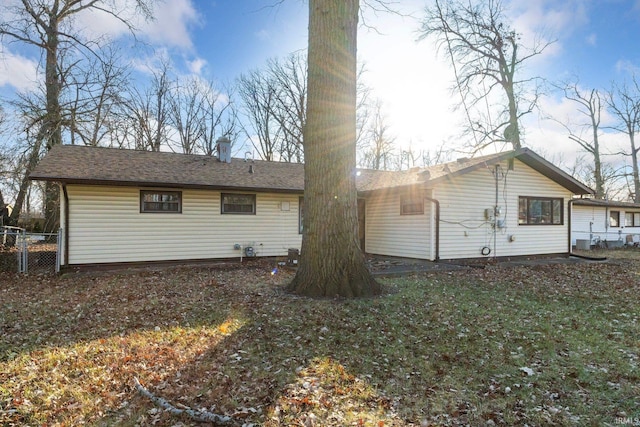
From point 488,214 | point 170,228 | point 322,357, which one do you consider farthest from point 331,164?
point 488,214

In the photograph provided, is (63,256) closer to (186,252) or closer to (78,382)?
(186,252)

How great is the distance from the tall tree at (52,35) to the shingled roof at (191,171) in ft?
18.2

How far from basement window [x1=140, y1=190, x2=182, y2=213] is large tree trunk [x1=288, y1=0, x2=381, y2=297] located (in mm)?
5859

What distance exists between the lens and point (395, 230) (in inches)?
513

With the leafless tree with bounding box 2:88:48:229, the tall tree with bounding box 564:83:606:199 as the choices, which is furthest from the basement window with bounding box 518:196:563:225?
the leafless tree with bounding box 2:88:48:229

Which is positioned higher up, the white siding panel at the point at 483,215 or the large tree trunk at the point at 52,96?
the large tree trunk at the point at 52,96

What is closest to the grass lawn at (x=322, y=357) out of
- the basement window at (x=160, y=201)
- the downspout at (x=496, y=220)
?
the basement window at (x=160, y=201)

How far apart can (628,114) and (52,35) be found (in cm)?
3601

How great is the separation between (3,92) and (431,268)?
18.1m

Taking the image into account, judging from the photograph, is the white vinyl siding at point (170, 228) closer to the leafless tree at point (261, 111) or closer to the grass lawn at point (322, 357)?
the grass lawn at point (322, 357)

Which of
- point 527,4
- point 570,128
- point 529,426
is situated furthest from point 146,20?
point 570,128

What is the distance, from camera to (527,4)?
288 inches

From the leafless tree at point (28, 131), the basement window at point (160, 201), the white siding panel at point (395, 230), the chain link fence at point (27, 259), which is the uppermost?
the leafless tree at point (28, 131)

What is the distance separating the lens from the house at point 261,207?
32.7 feet
